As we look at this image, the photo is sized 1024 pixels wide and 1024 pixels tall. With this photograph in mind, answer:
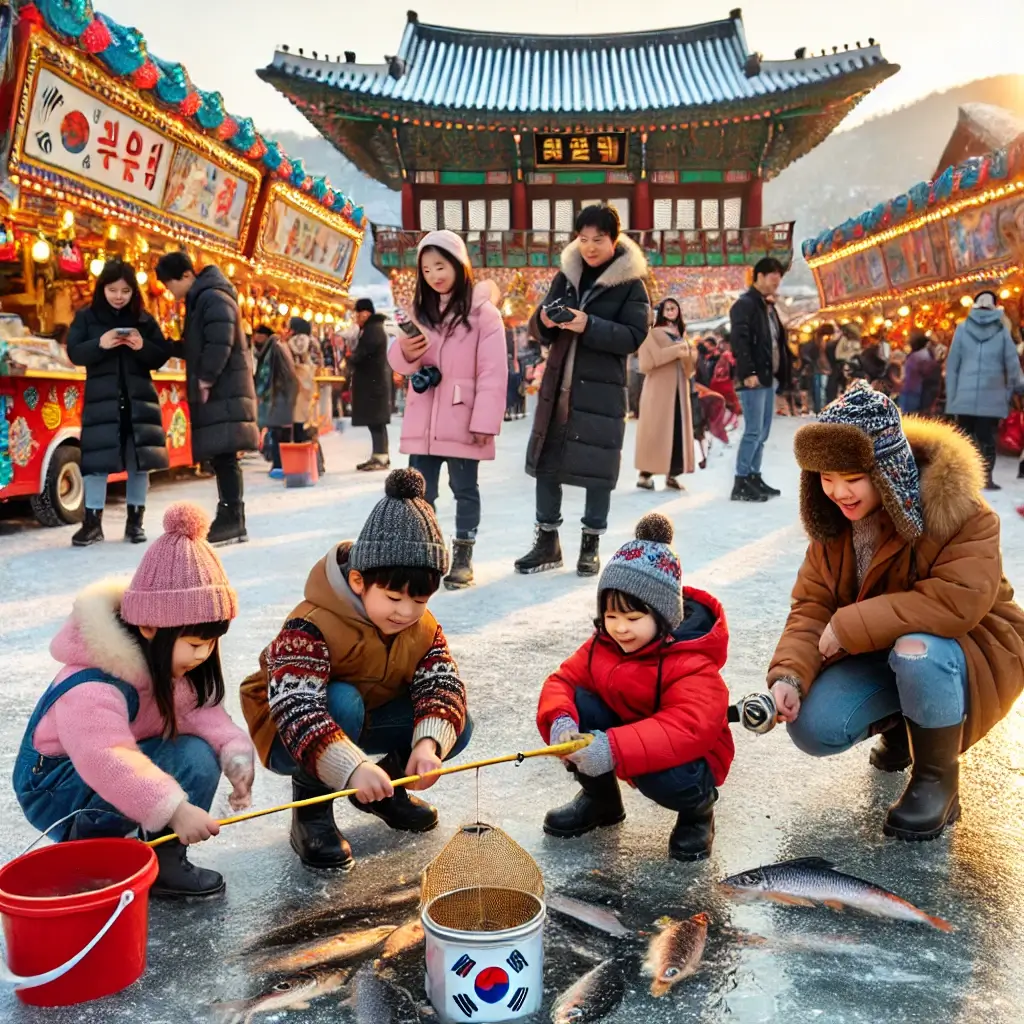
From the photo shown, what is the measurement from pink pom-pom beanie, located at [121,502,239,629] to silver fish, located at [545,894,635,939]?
2.73 ft

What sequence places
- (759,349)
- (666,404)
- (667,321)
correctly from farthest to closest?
(667,321), (666,404), (759,349)

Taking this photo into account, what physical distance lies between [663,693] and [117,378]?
4.18 meters

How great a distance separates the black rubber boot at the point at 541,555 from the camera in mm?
4855

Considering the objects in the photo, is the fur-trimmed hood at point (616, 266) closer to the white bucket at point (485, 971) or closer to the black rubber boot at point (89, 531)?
the black rubber boot at point (89, 531)

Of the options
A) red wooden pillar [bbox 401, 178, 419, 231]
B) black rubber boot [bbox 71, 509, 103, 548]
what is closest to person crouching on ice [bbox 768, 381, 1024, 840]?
black rubber boot [bbox 71, 509, 103, 548]

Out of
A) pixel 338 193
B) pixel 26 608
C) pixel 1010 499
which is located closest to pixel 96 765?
pixel 26 608

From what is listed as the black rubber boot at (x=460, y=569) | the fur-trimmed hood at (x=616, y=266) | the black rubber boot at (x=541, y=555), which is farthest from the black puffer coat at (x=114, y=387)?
the fur-trimmed hood at (x=616, y=266)

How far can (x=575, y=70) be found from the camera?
23297 millimetres

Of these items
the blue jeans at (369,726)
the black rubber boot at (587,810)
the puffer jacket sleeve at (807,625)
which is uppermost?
the puffer jacket sleeve at (807,625)

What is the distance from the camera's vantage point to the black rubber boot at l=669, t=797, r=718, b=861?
208cm

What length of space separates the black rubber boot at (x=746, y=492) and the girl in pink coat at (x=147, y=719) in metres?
5.84

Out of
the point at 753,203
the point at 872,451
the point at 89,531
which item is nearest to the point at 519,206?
the point at 753,203

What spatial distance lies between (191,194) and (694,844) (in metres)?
7.94

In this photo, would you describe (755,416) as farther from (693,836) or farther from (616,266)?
(693,836)
